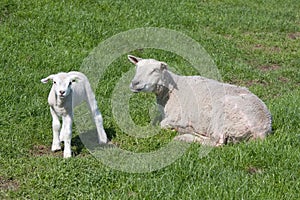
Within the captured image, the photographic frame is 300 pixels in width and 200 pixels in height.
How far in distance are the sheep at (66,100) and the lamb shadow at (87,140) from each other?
0.86 ft

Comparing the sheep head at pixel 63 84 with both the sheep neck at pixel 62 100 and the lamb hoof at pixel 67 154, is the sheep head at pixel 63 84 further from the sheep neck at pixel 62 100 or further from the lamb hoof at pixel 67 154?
the lamb hoof at pixel 67 154

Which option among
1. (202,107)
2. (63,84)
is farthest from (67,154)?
(202,107)

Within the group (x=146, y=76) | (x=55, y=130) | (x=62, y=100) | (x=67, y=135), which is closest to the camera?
→ (x=62, y=100)

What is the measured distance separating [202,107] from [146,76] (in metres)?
0.88

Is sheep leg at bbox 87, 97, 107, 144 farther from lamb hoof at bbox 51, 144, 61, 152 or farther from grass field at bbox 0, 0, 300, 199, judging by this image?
lamb hoof at bbox 51, 144, 61, 152

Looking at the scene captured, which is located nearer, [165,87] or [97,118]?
[97,118]

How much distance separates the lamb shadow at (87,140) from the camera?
6828 millimetres

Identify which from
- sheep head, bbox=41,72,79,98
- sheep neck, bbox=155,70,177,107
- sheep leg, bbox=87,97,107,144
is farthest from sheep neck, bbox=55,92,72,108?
sheep neck, bbox=155,70,177,107

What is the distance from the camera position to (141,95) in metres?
9.02

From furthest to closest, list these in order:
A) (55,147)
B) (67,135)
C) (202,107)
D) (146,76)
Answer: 1. (202,107)
2. (146,76)
3. (55,147)
4. (67,135)

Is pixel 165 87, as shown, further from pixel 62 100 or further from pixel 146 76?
pixel 62 100

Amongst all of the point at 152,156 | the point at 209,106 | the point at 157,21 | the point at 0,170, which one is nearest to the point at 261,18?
the point at 157,21

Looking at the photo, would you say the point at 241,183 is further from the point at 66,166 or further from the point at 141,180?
the point at 66,166

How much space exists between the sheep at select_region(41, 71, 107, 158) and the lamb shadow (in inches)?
10.3
